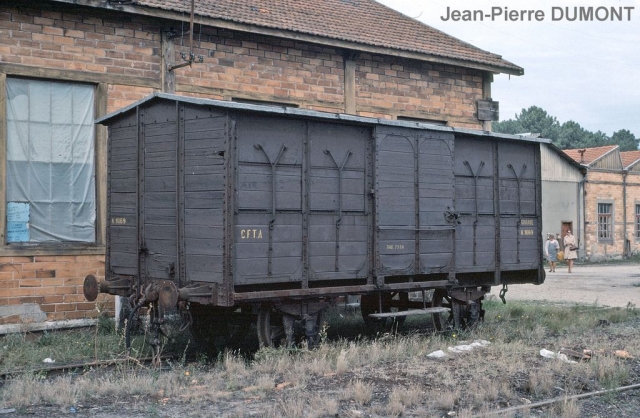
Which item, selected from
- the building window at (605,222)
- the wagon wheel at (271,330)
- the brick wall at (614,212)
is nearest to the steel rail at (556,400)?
the wagon wheel at (271,330)

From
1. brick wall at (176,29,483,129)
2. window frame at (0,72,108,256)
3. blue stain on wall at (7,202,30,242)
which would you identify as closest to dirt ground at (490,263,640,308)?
brick wall at (176,29,483,129)

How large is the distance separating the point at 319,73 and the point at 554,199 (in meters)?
23.9

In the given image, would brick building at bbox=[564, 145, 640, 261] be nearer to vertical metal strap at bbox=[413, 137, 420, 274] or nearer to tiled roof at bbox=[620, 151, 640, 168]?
tiled roof at bbox=[620, 151, 640, 168]

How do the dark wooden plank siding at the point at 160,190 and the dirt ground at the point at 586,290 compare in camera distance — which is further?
the dirt ground at the point at 586,290

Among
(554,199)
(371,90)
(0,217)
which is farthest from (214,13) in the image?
(554,199)

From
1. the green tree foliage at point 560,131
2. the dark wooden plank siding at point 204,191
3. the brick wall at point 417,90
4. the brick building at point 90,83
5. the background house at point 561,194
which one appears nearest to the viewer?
the dark wooden plank siding at point 204,191

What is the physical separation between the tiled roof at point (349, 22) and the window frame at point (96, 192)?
1.69 meters

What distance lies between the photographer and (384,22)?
642 inches

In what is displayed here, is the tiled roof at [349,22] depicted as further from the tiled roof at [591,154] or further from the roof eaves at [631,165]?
the roof eaves at [631,165]

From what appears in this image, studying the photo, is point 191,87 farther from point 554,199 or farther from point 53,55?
point 554,199

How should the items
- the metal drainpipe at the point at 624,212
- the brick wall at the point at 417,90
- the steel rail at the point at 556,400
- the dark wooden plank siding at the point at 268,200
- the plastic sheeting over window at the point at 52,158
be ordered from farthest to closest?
the metal drainpipe at the point at 624,212, the brick wall at the point at 417,90, the plastic sheeting over window at the point at 52,158, the dark wooden plank siding at the point at 268,200, the steel rail at the point at 556,400

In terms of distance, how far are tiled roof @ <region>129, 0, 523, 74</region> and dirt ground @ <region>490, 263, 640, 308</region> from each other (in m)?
5.24

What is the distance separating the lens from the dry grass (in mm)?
6535

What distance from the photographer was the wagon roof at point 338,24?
12070 mm
